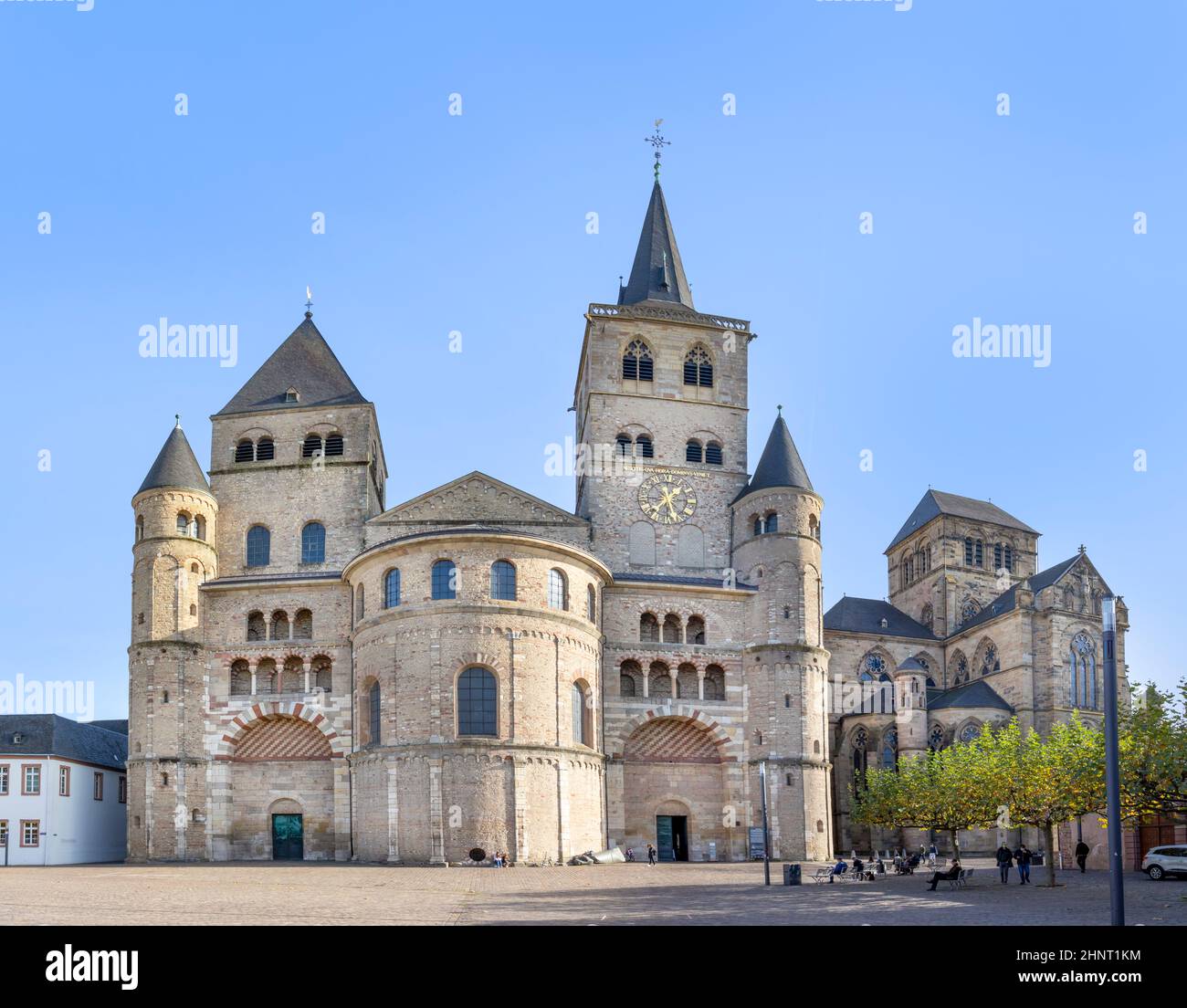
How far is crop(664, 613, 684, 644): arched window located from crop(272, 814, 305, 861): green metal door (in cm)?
1852

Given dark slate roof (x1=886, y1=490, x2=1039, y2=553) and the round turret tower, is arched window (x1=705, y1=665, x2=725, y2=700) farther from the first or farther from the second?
dark slate roof (x1=886, y1=490, x2=1039, y2=553)

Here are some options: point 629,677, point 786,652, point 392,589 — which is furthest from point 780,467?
point 392,589

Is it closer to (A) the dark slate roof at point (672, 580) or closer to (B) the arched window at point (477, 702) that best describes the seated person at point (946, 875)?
(B) the arched window at point (477, 702)

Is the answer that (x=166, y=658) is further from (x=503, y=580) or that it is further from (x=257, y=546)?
(x=503, y=580)

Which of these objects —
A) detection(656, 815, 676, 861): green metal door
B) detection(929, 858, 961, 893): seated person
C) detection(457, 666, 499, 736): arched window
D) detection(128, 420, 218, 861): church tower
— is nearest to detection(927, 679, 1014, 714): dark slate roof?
detection(656, 815, 676, 861): green metal door

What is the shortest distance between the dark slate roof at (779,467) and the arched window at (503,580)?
1559 cm

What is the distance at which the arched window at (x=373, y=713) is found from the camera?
51.1 meters

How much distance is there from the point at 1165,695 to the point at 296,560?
127 feet

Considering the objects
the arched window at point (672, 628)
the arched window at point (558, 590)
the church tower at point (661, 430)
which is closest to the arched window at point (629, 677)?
the arched window at point (672, 628)

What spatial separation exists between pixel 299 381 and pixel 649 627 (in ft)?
69.6

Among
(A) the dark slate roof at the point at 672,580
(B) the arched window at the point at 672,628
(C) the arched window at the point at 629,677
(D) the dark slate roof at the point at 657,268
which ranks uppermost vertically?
(D) the dark slate roof at the point at 657,268

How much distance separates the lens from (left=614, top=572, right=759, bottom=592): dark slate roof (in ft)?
191
